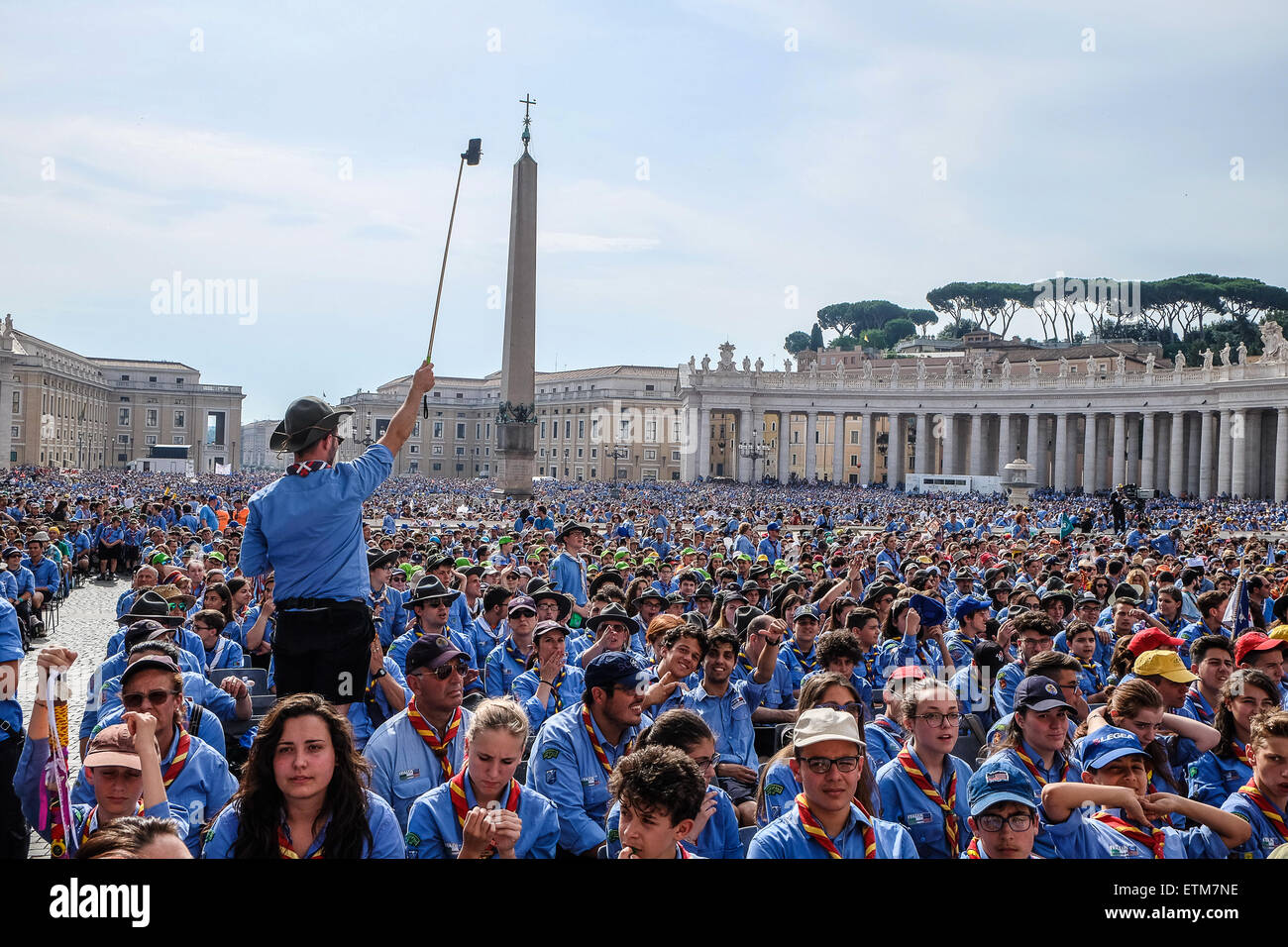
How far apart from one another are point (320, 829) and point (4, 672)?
2.26 m

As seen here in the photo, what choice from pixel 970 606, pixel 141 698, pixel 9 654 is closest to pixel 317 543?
pixel 141 698

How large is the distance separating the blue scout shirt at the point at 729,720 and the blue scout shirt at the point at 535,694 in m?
0.67

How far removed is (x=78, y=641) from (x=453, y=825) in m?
12.0

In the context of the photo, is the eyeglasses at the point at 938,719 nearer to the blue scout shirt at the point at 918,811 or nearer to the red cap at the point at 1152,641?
the blue scout shirt at the point at 918,811

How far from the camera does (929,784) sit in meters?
4.49

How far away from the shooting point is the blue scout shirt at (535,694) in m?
6.00

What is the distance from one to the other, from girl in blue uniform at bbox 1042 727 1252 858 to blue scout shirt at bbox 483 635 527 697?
4.10m

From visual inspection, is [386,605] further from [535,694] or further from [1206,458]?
[1206,458]

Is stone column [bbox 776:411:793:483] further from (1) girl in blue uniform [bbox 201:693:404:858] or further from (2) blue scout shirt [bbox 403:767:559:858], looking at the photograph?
(1) girl in blue uniform [bbox 201:693:404:858]

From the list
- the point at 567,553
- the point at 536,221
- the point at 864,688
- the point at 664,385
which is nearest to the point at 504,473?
the point at 536,221

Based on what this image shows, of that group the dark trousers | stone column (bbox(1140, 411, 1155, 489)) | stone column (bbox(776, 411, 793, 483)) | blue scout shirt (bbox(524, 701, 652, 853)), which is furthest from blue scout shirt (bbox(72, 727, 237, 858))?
stone column (bbox(776, 411, 793, 483))

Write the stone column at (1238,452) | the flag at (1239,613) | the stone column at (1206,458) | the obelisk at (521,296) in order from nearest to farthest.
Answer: the flag at (1239,613) < the obelisk at (521,296) < the stone column at (1238,452) < the stone column at (1206,458)

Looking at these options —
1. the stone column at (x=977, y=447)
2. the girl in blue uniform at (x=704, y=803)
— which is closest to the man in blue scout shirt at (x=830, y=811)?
the girl in blue uniform at (x=704, y=803)
